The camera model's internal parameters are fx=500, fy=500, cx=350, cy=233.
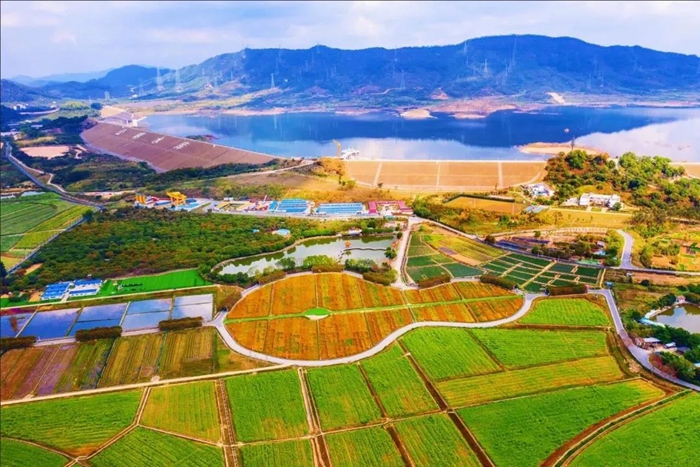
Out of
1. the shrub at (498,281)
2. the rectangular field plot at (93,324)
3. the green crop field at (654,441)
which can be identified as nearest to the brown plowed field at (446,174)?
the shrub at (498,281)

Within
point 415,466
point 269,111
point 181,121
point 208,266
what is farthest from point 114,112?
point 415,466

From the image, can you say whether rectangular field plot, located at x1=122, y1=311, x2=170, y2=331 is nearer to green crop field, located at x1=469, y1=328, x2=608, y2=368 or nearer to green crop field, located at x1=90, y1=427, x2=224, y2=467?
green crop field, located at x1=90, y1=427, x2=224, y2=467

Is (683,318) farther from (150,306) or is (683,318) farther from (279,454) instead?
(150,306)

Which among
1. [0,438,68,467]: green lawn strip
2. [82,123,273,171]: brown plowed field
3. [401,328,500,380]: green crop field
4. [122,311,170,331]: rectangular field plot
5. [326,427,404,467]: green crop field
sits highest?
[82,123,273,171]: brown plowed field

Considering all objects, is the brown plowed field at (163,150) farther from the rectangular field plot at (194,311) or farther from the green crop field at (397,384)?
the green crop field at (397,384)

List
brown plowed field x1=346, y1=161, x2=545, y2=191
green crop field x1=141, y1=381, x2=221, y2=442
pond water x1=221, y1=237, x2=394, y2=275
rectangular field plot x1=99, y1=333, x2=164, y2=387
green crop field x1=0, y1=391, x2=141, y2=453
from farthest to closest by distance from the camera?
brown plowed field x1=346, y1=161, x2=545, y2=191 < pond water x1=221, y1=237, x2=394, y2=275 < rectangular field plot x1=99, y1=333, x2=164, y2=387 < green crop field x1=141, y1=381, x2=221, y2=442 < green crop field x1=0, y1=391, x2=141, y2=453

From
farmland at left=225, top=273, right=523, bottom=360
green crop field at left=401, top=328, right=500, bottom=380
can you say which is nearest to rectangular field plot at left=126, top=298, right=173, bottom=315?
farmland at left=225, top=273, right=523, bottom=360

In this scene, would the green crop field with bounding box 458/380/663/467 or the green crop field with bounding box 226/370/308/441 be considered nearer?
the green crop field with bounding box 458/380/663/467
